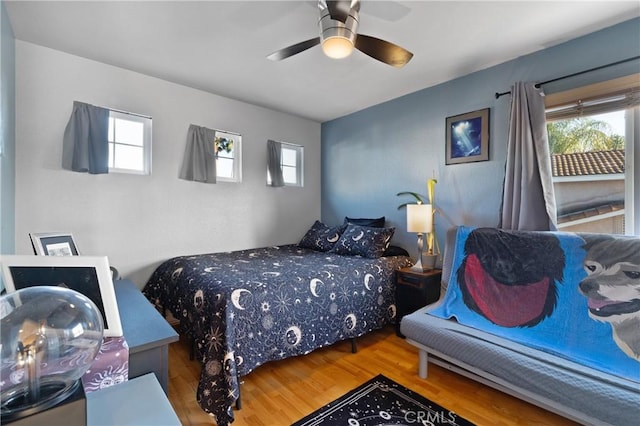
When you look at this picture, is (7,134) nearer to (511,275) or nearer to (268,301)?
(268,301)

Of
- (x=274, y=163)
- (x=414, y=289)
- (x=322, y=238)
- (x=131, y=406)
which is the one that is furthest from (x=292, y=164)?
(x=131, y=406)

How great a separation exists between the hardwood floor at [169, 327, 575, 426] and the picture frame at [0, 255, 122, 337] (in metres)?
1.17

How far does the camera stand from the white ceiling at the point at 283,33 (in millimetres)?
1860

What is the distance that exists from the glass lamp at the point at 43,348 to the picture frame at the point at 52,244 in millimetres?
1084

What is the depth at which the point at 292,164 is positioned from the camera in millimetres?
4195

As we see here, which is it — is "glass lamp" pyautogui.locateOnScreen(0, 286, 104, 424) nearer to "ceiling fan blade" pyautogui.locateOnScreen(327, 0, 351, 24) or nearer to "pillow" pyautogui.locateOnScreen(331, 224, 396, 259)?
"ceiling fan blade" pyautogui.locateOnScreen(327, 0, 351, 24)

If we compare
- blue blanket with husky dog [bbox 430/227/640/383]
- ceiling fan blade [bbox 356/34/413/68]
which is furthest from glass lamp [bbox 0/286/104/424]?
blue blanket with husky dog [bbox 430/227/640/383]

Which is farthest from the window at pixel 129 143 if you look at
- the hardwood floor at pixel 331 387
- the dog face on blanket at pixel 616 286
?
the dog face on blanket at pixel 616 286

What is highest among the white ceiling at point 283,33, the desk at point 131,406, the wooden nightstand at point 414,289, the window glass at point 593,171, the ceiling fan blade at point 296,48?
the white ceiling at point 283,33

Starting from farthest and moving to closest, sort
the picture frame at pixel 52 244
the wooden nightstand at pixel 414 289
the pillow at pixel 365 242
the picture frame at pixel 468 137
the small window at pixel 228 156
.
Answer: the small window at pixel 228 156
the pillow at pixel 365 242
the picture frame at pixel 468 137
the wooden nightstand at pixel 414 289
the picture frame at pixel 52 244

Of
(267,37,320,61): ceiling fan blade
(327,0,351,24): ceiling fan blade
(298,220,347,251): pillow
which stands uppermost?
(327,0,351,24): ceiling fan blade

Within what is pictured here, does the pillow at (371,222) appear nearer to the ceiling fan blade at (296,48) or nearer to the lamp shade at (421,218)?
the lamp shade at (421,218)

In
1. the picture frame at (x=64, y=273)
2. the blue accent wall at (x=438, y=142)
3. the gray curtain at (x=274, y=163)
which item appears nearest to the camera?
the picture frame at (x=64, y=273)

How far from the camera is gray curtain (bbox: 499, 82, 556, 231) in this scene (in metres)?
2.27
